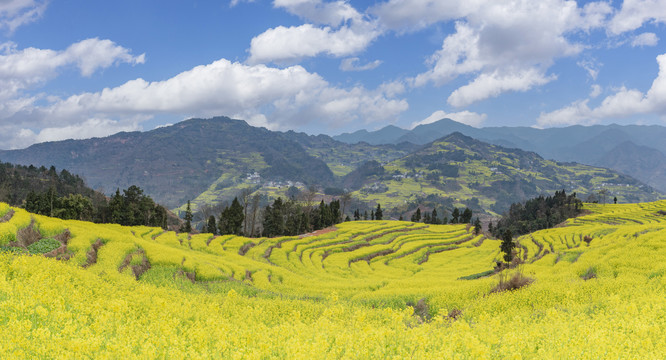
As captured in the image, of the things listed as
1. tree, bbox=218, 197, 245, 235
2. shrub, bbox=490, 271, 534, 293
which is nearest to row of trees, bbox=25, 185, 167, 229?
tree, bbox=218, 197, 245, 235

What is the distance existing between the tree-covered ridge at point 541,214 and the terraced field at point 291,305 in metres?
96.8

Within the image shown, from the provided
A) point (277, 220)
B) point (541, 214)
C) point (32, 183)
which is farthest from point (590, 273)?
point (32, 183)

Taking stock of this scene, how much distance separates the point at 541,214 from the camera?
150500 millimetres

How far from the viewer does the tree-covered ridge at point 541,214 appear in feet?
450

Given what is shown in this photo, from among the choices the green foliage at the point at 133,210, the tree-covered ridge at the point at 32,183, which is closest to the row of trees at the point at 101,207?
the green foliage at the point at 133,210

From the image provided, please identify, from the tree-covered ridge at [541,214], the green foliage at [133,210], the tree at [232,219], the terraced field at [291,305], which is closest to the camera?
the terraced field at [291,305]

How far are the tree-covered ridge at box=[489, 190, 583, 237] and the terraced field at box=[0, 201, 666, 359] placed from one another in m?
96.8

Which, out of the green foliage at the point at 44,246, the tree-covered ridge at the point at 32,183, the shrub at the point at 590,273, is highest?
the tree-covered ridge at the point at 32,183

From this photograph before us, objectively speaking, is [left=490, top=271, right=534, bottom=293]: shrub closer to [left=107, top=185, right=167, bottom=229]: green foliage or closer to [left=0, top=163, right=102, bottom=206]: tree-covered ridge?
[left=107, top=185, right=167, bottom=229]: green foliage

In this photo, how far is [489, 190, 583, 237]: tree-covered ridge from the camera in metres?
137

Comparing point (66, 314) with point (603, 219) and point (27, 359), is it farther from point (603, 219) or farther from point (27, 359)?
point (603, 219)

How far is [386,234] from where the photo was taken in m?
83.1

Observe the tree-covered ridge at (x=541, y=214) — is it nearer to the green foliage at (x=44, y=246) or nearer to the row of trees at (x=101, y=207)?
the row of trees at (x=101, y=207)

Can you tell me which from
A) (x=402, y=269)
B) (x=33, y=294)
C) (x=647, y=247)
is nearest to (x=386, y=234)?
(x=402, y=269)
